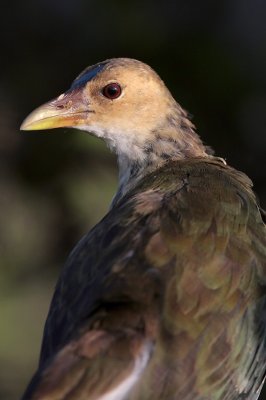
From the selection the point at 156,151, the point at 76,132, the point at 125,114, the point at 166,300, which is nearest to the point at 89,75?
the point at 125,114

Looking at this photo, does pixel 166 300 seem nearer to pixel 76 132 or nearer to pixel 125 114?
pixel 125 114

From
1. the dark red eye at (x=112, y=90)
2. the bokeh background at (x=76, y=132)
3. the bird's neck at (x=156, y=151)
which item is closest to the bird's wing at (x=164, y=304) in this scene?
the bird's neck at (x=156, y=151)

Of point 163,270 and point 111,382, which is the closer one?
point 111,382

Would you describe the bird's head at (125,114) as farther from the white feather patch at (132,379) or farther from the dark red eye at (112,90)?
the white feather patch at (132,379)

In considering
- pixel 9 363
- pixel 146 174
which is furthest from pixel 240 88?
pixel 146 174

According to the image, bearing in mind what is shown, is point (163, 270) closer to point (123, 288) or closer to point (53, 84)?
point (123, 288)

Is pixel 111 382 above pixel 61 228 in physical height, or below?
above

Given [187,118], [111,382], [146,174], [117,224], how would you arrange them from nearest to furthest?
1. [111,382]
2. [117,224]
3. [146,174]
4. [187,118]
